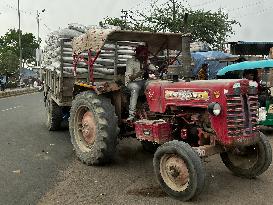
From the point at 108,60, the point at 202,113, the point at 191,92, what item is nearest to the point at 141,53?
the point at 191,92

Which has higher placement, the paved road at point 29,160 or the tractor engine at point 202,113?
the tractor engine at point 202,113

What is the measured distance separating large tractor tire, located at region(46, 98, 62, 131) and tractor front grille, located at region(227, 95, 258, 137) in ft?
19.9

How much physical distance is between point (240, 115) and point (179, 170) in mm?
1135

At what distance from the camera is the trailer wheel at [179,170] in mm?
5141

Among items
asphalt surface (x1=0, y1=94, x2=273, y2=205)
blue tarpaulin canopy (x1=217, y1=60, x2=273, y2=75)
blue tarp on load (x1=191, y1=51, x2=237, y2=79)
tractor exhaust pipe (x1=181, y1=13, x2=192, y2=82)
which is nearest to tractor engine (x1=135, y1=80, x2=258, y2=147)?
tractor exhaust pipe (x1=181, y1=13, x2=192, y2=82)

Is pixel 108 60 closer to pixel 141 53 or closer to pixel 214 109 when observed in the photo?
pixel 141 53

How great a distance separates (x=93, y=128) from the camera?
287 inches

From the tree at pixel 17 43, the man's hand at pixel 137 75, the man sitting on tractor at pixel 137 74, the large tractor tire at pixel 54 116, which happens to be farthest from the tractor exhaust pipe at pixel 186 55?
the tree at pixel 17 43

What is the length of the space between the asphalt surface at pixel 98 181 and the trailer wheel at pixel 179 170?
0.46ft

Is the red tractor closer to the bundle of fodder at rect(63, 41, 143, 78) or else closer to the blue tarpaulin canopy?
the bundle of fodder at rect(63, 41, 143, 78)

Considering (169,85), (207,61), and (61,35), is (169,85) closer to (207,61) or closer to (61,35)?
(61,35)

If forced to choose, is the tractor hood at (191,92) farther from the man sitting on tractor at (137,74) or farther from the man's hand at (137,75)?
the man's hand at (137,75)

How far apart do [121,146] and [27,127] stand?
13.4ft

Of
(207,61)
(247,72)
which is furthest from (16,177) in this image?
(207,61)
